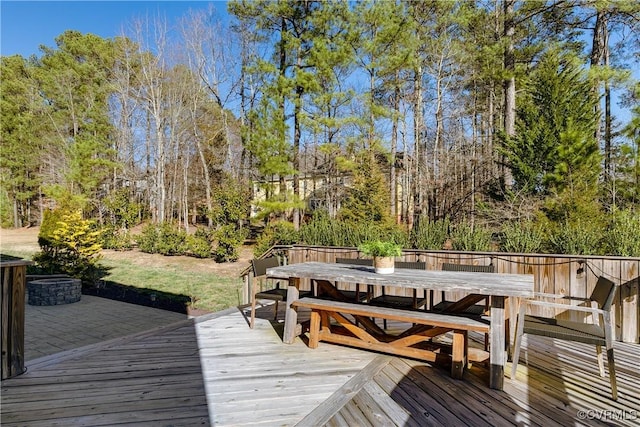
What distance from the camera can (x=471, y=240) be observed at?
521 centimetres

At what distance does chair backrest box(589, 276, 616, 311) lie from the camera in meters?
2.56

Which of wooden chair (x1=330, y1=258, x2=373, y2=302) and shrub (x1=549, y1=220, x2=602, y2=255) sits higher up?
shrub (x1=549, y1=220, x2=602, y2=255)

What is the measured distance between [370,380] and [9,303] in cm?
281

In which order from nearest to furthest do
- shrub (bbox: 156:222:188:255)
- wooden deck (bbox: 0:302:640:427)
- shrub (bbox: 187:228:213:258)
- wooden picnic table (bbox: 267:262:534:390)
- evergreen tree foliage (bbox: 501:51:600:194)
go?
wooden deck (bbox: 0:302:640:427) < wooden picnic table (bbox: 267:262:534:390) < evergreen tree foliage (bbox: 501:51:600:194) < shrub (bbox: 187:228:213:258) < shrub (bbox: 156:222:188:255)

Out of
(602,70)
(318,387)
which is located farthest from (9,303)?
(602,70)

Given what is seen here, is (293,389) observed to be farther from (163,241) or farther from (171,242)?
(163,241)

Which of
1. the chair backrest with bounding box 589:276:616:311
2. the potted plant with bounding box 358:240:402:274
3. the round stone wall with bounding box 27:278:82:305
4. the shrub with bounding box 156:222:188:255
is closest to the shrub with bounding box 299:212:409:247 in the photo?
the potted plant with bounding box 358:240:402:274

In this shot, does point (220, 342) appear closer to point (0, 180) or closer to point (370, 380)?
point (370, 380)

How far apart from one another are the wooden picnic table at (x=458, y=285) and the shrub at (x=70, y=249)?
673 centimetres

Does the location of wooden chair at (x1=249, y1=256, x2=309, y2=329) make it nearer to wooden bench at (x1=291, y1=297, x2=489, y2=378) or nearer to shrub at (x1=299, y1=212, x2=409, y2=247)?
wooden bench at (x1=291, y1=297, x2=489, y2=378)

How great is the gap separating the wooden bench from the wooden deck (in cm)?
10

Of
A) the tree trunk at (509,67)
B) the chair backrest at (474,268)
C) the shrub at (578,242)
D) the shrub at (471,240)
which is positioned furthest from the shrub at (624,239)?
the tree trunk at (509,67)

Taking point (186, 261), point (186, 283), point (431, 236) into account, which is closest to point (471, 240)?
point (431, 236)

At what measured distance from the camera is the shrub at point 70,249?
25.8 ft
